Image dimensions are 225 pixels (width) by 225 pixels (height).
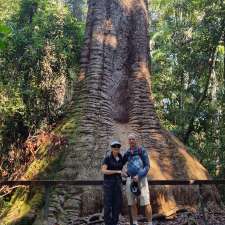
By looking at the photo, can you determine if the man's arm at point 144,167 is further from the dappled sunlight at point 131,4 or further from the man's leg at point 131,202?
the dappled sunlight at point 131,4

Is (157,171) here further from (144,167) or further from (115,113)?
(144,167)

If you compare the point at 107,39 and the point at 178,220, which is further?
the point at 107,39

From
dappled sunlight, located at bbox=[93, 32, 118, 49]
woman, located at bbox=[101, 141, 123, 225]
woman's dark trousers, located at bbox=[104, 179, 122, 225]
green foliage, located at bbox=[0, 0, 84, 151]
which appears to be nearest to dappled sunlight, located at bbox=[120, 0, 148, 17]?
dappled sunlight, located at bbox=[93, 32, 118, 49]

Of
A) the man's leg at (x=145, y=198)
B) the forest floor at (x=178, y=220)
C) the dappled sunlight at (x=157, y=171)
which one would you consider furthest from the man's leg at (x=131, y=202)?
the dappled sunlight at (x=157, y=171)

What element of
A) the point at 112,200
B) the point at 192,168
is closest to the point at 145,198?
the point at 112,200

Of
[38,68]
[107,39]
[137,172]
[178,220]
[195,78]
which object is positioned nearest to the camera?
[137,172]

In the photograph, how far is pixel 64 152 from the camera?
934 centimetres

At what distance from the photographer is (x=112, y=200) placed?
667cm

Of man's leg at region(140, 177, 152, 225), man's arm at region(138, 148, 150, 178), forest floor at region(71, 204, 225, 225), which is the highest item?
man's arm at region(138, 148, 150, 178)

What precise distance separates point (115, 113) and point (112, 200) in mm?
4363

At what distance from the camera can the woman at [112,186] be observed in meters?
6.60

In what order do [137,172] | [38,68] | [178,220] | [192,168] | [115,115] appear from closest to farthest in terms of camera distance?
[137,172] → [178,220] → [192,168] → [115,115] → [38,68]

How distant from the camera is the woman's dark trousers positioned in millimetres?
6598

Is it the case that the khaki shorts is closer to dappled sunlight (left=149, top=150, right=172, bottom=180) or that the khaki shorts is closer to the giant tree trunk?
the giant tree trunk
